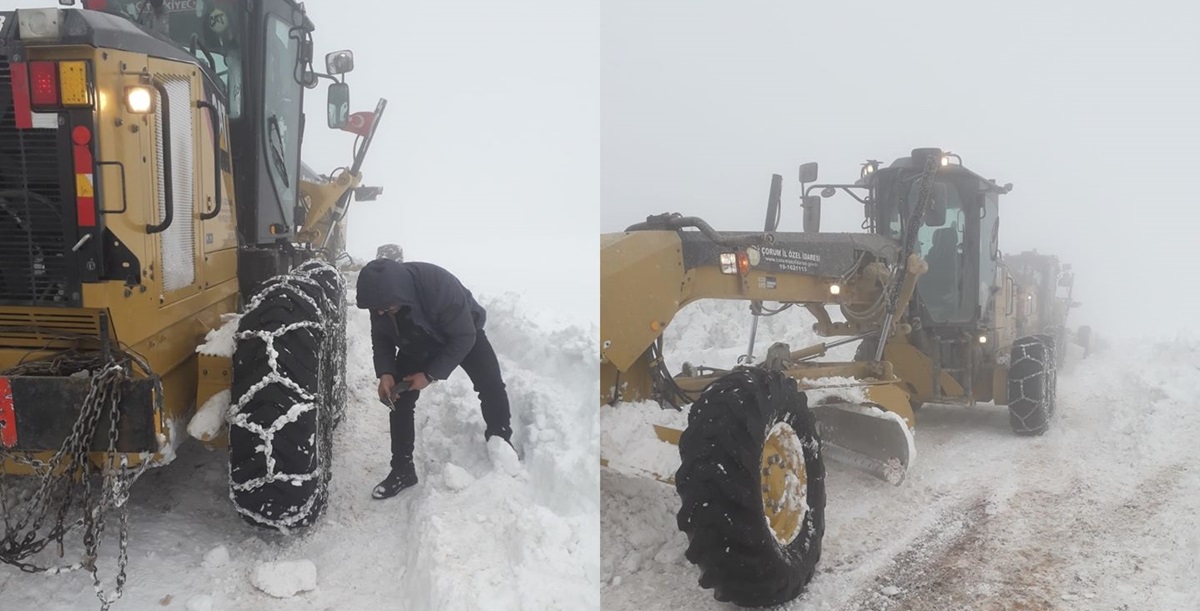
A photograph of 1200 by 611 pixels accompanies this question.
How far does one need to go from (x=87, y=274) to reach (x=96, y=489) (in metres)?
1.26

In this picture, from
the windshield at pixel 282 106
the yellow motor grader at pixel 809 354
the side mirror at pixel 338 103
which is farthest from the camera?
the side mirror at pixel 338 103

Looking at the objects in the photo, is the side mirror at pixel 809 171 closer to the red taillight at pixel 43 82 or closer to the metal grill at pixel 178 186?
the metal grill at pixel 178 186

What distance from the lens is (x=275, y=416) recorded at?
2893 millimetres

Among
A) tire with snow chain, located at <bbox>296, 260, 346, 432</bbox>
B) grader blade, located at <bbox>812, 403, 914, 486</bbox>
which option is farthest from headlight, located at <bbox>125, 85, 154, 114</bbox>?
grader blade, located at <bbox>812, 403, 914, 486</bbox>

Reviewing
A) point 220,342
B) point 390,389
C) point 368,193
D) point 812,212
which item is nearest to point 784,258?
point 812,212

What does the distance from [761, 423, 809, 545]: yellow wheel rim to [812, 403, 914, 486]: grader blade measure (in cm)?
90

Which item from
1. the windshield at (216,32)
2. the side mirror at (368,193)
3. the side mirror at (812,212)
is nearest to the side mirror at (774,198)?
the side mirror at (812,212)

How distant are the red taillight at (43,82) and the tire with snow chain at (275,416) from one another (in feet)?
3.23

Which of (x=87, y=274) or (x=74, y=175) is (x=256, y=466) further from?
(x=74, y=175)

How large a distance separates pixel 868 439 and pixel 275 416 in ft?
9.28

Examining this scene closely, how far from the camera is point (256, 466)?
289 centimetres

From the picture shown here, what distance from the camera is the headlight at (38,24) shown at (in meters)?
2.29

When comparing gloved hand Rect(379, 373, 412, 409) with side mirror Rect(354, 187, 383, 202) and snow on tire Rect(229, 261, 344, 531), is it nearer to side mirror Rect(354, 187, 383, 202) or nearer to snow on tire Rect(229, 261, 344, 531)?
snow on tire Rect(229, 261, 344, 531)

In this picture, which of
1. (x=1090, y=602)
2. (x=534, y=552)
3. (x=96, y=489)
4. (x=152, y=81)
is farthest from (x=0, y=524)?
(x=1090, y=602)
